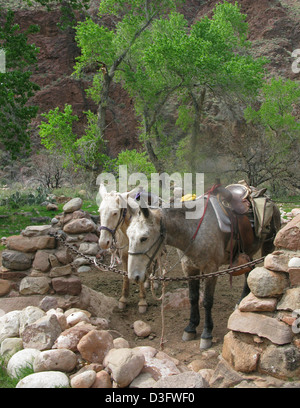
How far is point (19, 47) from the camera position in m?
11.3

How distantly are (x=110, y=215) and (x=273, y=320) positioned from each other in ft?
9.10

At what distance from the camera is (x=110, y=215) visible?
16.3 ft

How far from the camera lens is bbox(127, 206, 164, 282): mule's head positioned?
11.5 ft

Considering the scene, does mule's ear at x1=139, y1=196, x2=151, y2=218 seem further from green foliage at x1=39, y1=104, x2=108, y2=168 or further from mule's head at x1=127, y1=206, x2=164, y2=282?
green foliage at x1=39, y1=104, x2=108, y2=168

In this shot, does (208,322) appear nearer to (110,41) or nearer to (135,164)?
(135,164)

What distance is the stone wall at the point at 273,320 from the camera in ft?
9.12

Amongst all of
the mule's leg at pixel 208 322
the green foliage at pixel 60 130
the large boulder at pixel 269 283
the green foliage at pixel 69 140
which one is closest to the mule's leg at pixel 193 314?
the mule's leg at pixel 208 322

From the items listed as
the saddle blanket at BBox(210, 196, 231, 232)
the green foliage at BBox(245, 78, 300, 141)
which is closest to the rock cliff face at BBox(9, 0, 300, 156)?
the green foliage at BBox(245, 78, 300, 141)

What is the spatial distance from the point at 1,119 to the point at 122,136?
27.1m

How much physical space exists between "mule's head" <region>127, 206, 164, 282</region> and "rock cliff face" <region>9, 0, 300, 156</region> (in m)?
32.1

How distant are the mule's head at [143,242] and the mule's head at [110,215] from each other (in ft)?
4.31
